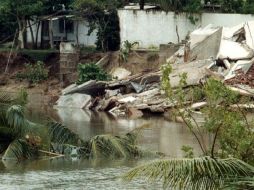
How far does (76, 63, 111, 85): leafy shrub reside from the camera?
4194cm

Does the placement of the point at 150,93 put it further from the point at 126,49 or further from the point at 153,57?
the point at 126,49

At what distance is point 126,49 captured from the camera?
44938mm

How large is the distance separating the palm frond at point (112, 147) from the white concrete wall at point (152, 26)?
87.8ft

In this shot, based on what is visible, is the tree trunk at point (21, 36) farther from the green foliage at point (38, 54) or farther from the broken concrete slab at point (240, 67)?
the broken concrete slab at point (240, 67)

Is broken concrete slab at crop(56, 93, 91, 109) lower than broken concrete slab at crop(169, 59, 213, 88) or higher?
lower

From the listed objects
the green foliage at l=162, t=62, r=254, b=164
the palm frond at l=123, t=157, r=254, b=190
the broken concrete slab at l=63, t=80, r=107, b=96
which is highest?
the green foliage at l=162, t=62, r=254, b=164

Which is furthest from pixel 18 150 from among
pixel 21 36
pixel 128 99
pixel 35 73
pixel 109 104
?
pixel 21 36

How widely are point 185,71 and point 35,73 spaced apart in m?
11.7

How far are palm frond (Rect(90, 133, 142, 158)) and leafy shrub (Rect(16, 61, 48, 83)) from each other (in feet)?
85.4

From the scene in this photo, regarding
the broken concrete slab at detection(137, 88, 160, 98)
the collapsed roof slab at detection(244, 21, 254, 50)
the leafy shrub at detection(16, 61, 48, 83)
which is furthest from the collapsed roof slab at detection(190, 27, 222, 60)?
the leafy shrub at detection(16, 61, 48, 83)

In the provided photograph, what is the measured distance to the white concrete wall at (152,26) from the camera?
46156 millimetres

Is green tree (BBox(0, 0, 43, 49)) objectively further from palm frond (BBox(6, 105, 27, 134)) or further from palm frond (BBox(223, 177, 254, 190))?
palm frond (BBox(223, 177, 254, 190))

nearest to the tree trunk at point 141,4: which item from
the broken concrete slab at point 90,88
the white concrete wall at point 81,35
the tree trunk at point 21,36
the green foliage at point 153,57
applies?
the white concrete wall at point 81,35

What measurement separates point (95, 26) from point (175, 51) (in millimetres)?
6109
